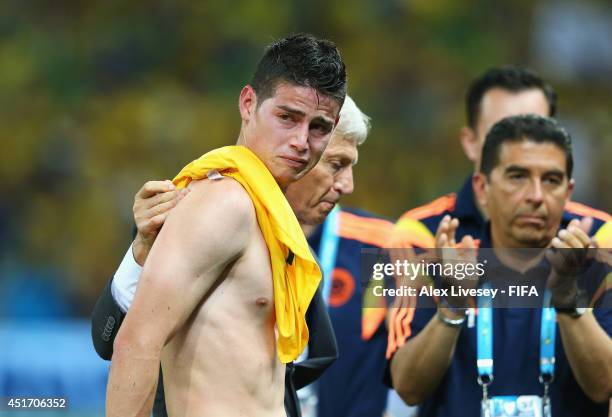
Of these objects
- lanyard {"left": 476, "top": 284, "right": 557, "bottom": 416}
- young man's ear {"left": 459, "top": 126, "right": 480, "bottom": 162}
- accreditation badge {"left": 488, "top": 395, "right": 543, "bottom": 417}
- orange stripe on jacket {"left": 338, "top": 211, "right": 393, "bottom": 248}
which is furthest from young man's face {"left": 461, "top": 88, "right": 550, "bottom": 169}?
accreditation badge {"left": 488, "top": 395, "right": 543, "bottom": 417}

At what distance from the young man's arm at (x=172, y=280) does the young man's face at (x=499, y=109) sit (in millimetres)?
2884

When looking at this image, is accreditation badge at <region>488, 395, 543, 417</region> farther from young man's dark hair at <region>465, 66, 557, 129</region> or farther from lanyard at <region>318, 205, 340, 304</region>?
young man's dark hair at <region>465, 66, 557, 129</region>

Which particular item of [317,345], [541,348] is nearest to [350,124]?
[317,345]

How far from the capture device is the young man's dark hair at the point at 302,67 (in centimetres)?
321

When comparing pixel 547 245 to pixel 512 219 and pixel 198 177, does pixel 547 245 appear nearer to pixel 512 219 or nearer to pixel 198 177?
pixel 512 219

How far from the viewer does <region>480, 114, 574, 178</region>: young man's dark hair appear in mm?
4379

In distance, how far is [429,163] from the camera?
1254 cm

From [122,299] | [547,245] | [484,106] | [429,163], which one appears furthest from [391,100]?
[122,299]

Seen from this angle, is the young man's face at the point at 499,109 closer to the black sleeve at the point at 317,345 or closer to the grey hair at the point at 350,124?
the grey hair at the point at 350,124

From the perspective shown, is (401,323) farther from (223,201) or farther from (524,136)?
(223,201)

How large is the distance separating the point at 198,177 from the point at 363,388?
8.60 ft

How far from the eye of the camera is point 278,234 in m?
3.06

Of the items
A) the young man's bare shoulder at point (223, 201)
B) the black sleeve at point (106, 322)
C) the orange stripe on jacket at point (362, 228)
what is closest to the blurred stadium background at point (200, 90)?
the orange stripe on jacket at point (362, 228)

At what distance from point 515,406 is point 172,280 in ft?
5.79
